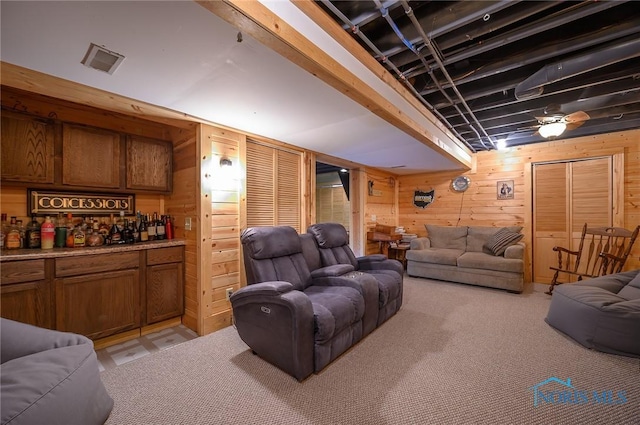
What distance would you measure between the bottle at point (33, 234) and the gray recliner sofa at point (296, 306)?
183 cm

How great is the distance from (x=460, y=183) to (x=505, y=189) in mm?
786

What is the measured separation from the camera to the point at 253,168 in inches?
126

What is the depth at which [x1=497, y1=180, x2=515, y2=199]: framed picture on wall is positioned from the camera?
15.7 feet

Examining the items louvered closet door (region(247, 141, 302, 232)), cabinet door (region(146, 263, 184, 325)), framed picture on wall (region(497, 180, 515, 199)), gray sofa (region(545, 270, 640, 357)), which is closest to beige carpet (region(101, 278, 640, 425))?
gray sofa (region(545, 270, 640, 357))

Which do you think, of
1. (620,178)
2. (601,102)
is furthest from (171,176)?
(620,178)

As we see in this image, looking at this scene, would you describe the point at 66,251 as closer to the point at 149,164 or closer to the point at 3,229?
the point at 3,229

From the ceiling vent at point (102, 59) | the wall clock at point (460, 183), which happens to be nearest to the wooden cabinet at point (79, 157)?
the ceiling vent at point (102, 59)

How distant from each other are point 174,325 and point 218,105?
2.39m

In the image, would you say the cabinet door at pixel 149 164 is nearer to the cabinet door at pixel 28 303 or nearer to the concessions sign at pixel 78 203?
the concessions sign at pixel 78 203

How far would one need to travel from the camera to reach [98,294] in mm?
2283

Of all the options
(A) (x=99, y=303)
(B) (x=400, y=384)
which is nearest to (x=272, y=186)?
(A) (x=99, y=303)

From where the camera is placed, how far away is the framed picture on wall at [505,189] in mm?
4789

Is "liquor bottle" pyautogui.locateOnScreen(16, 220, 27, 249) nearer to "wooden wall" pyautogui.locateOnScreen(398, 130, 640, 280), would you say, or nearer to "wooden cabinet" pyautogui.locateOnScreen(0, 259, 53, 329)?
"wooden cabinet" pyautogui.locateOnScreen(0, 259, 53, 329)

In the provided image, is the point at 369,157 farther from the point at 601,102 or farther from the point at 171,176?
the point at 171,176
